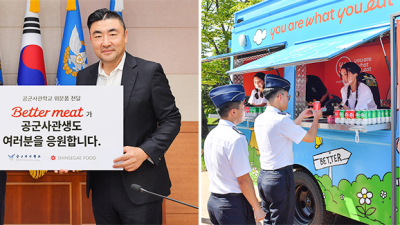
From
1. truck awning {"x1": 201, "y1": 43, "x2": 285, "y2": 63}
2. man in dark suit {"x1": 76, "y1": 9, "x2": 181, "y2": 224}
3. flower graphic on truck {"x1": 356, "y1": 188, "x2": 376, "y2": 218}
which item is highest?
truck awning {"x1": 201, "y1": 43, "x2": 285, "y2": 63}

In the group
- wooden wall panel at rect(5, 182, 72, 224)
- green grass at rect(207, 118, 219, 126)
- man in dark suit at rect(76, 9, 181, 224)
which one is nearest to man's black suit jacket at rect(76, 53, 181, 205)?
man in dark suit at rect(76, 9, 181, 224)

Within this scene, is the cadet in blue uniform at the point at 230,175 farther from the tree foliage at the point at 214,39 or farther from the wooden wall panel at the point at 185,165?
the wooden wall panel at the point at 185,165

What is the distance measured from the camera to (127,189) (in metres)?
1.81

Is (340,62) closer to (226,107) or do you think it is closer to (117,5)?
(226,107)

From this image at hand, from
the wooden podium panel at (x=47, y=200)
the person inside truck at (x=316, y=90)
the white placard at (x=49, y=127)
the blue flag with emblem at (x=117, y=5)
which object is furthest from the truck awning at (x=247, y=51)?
the wooden podium panel at (x=47, y=200)

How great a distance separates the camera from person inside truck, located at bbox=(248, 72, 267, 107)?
2.97m

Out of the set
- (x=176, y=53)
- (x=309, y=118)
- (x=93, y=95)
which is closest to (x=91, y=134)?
(x=93, y=95)

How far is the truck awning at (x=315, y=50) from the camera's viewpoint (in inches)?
85.7

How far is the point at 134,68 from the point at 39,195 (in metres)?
2.04

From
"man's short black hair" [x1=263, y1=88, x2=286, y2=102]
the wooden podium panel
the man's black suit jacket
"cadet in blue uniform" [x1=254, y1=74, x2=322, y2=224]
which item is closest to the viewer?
the man's black suit jacket

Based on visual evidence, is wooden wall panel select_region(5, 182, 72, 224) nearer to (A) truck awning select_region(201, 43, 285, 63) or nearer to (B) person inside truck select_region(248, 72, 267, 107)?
(A) truck awning select_region(201, 43, 285, 63)

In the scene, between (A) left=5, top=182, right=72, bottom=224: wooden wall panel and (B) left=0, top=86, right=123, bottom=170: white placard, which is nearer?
(B) left=0, top=86, right=123, bottom=170: white placard

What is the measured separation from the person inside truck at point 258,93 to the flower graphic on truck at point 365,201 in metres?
1.11

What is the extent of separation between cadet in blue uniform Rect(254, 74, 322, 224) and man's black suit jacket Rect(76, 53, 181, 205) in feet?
3.59
